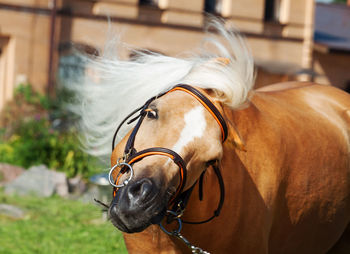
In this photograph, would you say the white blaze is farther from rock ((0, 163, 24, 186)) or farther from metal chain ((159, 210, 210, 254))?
rock ((0, 163, 24, 186))

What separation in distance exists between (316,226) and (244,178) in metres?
0.87

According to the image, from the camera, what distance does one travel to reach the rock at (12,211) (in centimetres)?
638

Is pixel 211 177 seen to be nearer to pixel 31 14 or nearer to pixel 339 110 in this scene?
pixel 339 110

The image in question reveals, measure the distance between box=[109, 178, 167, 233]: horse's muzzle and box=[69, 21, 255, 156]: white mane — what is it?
2.24ft

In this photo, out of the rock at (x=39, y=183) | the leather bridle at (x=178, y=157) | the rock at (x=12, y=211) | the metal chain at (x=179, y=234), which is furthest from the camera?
the rock at (x=39, y=183)

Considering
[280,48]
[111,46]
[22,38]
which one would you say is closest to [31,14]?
[22,38]

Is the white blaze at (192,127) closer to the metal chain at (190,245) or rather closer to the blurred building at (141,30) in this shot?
the metal chain at (190,245)

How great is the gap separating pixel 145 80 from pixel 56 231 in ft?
11.2

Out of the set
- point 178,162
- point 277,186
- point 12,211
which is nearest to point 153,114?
point 178,162

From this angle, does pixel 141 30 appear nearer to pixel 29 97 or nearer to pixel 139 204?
pixel 29 97

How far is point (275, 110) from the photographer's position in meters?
3.23

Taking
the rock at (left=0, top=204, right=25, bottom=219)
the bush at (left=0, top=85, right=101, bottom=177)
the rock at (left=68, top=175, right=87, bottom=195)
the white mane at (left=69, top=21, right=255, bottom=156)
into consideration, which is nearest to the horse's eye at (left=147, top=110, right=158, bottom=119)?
the white mane at (left=69, top=21, right=255, bottom=156)

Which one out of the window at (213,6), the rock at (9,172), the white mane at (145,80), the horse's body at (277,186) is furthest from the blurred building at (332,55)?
the white mane at (145,80)

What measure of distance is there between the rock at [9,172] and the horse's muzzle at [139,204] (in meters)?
6.93
